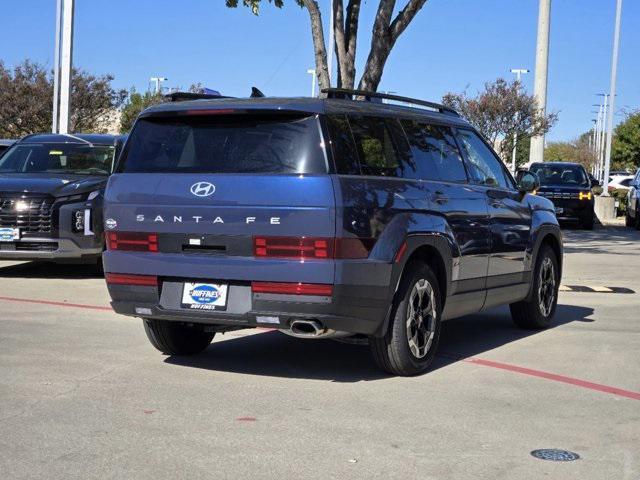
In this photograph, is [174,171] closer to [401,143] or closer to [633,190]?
[401,143]

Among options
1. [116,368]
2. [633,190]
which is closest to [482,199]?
[116,368]

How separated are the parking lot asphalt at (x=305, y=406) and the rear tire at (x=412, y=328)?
0.14 metres

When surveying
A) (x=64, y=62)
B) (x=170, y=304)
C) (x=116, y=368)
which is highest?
(x=64, y=62)

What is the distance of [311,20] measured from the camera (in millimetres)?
18031

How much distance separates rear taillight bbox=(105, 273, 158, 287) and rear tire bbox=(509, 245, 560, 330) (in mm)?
3935

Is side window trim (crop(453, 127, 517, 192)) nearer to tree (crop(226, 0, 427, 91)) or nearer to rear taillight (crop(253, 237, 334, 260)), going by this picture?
rear taillight (crop(253, 237, 334, 260))

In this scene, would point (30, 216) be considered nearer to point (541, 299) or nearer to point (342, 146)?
point (541, 299)

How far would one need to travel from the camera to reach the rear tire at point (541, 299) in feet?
31.8

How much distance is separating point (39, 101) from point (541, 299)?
38.9 meters

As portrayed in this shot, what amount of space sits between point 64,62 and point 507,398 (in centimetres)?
1773

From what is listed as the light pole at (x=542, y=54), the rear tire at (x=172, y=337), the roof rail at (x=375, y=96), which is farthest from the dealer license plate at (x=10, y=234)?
the light pole at (x=542, y=54)

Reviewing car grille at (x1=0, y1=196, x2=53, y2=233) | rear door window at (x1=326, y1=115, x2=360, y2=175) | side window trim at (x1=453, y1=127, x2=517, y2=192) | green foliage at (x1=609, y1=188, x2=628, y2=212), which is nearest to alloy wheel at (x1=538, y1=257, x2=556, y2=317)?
side window trim at (x1=453, y1=127, x2=517, y2=192)

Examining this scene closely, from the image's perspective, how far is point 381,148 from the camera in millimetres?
7348

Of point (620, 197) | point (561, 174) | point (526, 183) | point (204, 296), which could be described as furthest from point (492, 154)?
point (620, 197)
